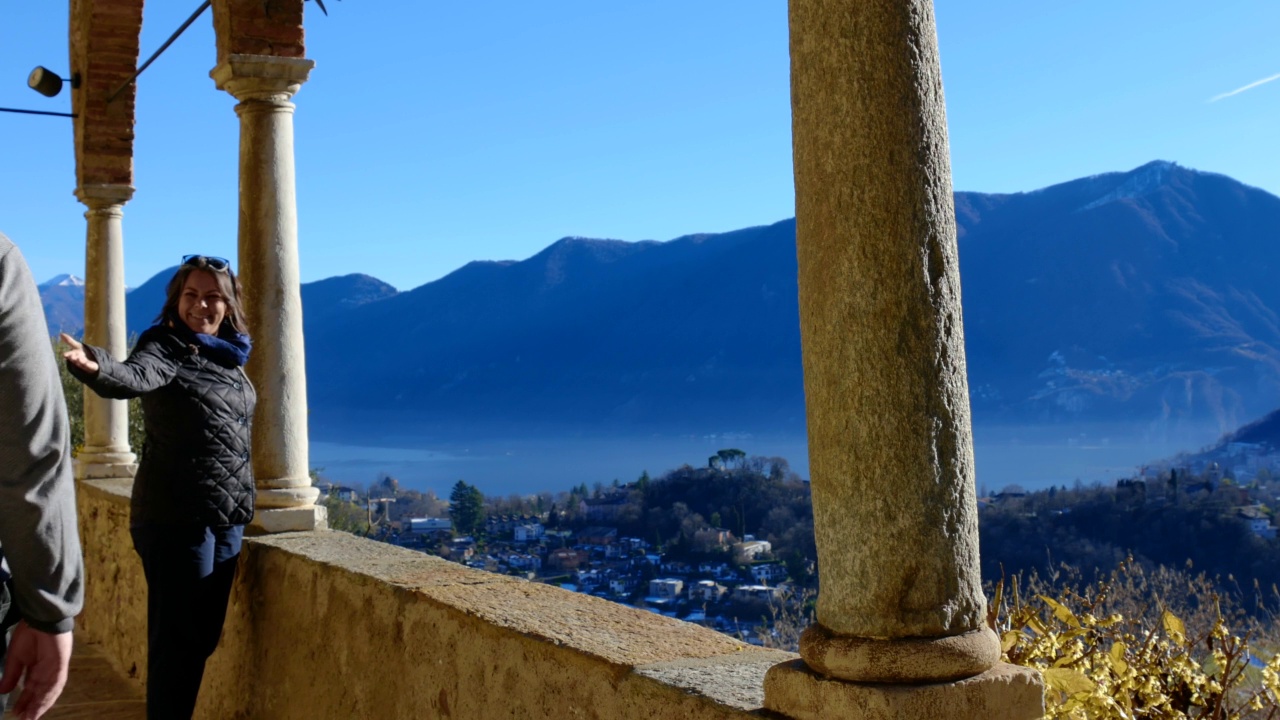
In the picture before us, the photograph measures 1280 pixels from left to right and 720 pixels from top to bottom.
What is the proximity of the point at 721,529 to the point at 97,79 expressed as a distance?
411 inches

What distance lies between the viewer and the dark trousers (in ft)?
11.8

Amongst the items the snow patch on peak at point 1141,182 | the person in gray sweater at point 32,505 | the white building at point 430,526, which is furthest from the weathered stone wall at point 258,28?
the snow patch on peak at point 1141,182

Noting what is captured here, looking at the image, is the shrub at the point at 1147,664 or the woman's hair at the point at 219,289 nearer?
the shrub at the point at 1147,664

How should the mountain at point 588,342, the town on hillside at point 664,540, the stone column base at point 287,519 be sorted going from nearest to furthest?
the stone column base at point 287,519, the town on hillside at point 664,540, the mountain at point 588,342

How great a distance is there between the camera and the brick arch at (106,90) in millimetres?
7590

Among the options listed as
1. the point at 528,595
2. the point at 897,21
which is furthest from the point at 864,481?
the point at 528,595

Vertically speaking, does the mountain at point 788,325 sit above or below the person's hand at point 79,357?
above

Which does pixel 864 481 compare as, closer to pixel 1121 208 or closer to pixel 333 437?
pixel 1121 208

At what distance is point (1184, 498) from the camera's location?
48.8 feet

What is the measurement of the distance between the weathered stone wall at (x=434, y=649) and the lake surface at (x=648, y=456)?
80.9 feet

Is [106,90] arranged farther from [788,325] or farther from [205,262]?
[788,325]

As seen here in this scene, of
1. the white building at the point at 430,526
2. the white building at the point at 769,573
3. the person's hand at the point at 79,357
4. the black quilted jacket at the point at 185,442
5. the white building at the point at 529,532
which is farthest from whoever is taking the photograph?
the white building at the point at 430,526

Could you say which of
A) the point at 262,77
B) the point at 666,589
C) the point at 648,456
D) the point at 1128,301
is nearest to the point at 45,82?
the point at 262,77

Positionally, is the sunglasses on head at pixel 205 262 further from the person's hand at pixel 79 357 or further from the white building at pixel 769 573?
the white building at pixel 769 573
